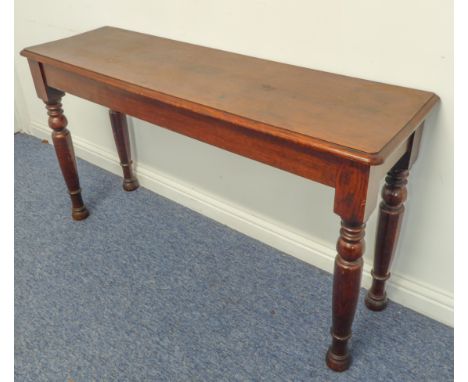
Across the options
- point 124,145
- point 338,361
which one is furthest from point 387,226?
point 124,145

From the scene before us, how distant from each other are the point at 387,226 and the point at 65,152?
1.24 meters

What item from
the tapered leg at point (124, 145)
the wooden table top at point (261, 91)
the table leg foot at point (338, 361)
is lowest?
the table leg foot at point (338, 361)

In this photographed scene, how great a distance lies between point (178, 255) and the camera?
1821 millimetres

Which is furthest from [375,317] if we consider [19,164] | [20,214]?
[19,164]

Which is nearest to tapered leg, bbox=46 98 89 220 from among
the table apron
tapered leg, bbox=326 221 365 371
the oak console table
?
the oak console table

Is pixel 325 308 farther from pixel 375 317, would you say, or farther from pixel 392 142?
pixel 392 142

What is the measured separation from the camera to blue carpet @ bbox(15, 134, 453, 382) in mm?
1396

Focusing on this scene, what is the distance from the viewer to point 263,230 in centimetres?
184

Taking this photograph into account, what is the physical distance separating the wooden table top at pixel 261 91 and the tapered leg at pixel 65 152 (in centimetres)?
22

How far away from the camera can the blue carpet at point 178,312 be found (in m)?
1.40

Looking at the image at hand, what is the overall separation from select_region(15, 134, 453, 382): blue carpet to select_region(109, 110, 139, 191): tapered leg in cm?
15

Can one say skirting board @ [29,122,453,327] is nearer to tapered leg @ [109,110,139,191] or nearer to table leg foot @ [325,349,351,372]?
tapered leg @ [109,110,139,191]

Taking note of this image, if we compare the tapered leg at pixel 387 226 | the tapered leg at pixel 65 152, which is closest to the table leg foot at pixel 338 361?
the tapered leg at pixel 387 226

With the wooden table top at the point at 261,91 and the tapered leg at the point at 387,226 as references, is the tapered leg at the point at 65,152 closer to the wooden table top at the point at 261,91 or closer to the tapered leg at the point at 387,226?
the wooden table top at the point at 261,91
